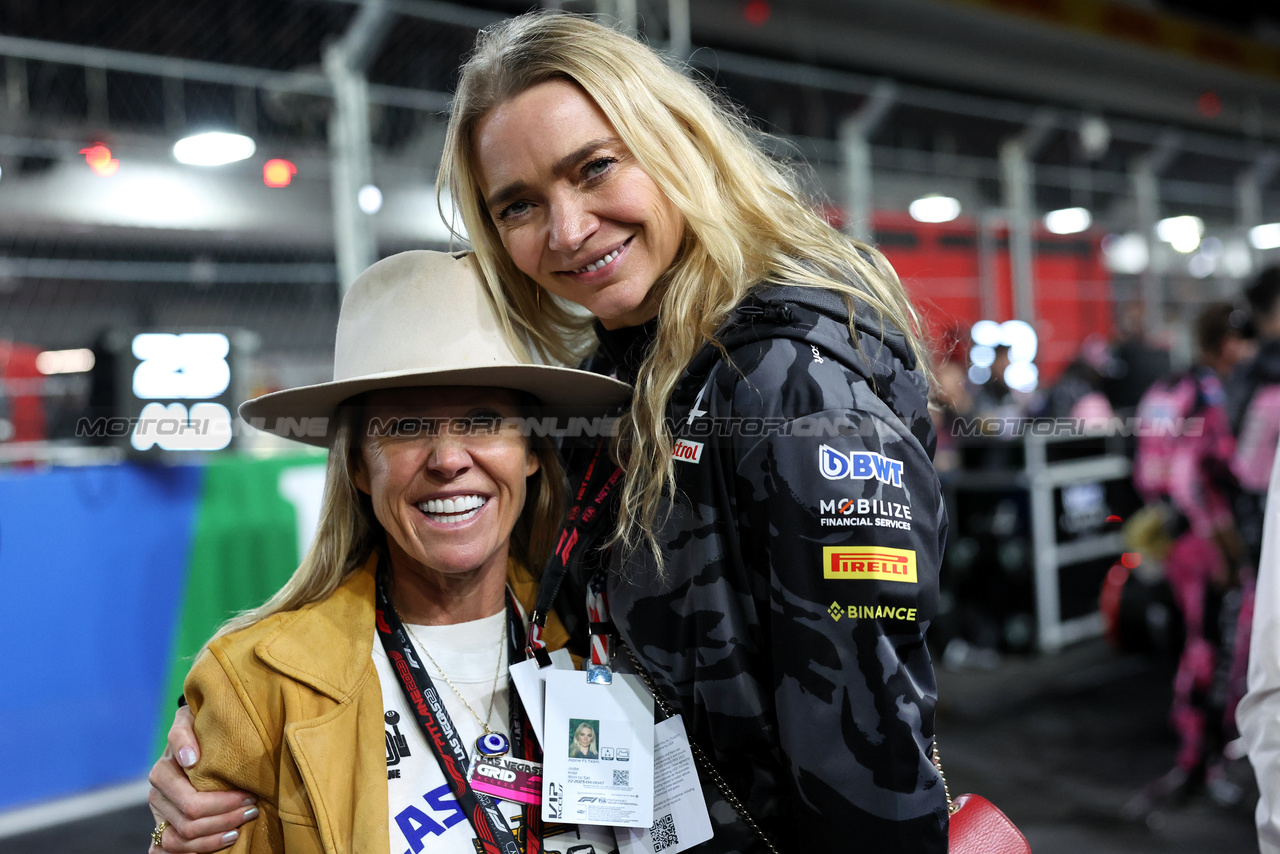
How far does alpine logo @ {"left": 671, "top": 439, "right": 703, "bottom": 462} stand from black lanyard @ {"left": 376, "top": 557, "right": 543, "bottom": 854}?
515 mm

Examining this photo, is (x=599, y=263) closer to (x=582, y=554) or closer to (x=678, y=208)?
(x=678, y=208)

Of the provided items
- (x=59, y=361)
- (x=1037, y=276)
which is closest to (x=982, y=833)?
(x=59, y=361)

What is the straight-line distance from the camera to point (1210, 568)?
171 inches

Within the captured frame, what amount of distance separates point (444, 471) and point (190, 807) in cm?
62

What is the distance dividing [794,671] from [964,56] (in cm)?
1306

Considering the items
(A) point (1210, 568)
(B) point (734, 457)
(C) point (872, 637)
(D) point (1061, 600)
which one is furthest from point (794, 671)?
(D) point (1061, 600)

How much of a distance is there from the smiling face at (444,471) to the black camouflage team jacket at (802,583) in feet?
0.84

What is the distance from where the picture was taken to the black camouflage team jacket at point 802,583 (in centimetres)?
125

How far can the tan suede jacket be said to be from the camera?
1391 millimetres

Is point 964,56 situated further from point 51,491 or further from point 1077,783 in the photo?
point 51,491

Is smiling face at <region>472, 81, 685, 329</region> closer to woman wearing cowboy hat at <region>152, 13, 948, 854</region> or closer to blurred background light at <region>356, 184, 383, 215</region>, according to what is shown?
woman wearing cowboy hat at <region>152, 13, 948, 854</region>

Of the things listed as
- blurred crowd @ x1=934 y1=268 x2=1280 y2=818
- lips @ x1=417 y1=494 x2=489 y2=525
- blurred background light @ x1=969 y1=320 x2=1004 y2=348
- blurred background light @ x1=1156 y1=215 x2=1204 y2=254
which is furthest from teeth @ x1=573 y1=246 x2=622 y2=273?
blurred background light @ x1=1156 y1=215 x2=1204 y2=254

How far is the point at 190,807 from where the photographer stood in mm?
1418

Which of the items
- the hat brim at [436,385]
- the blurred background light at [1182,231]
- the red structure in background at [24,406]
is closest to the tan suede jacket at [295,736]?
the hat brim at [436,385]
